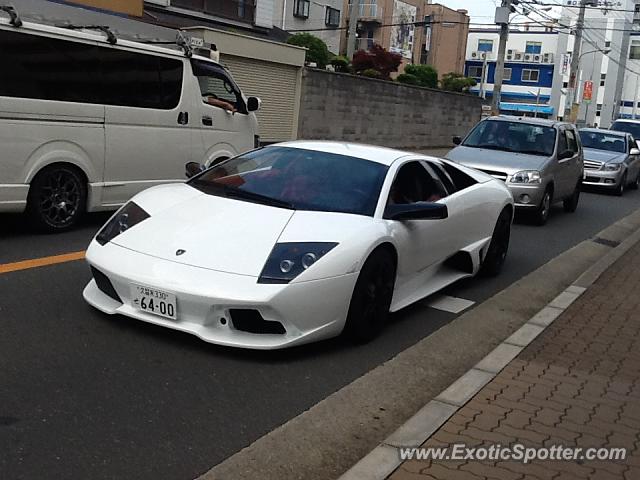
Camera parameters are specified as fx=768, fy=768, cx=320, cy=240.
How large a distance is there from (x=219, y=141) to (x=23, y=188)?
2.91 meters

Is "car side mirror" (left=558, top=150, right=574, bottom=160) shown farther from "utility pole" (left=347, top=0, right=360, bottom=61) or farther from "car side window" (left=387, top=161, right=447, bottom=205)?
"utility pole" (left=347, top=0, right=360, bottom=61)

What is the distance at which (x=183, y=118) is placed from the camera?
356 inches

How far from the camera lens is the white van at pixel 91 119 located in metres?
7.27

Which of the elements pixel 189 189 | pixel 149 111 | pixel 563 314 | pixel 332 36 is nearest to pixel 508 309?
pixel 563 314

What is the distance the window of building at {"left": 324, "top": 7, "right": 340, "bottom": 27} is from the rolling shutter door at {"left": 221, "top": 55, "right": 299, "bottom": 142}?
1121 inches

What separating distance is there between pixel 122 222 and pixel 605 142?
17871 millimetres

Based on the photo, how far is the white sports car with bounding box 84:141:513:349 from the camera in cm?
454

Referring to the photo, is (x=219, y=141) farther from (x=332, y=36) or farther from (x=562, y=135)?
(x=332, y=36)

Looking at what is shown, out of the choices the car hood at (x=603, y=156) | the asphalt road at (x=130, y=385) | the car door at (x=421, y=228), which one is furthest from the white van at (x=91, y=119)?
the car hood at (x=603, y=156)

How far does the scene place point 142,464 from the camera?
10.9 ft

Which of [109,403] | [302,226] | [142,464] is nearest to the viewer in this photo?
[142,464]

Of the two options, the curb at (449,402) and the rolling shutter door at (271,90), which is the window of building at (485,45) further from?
the curb at (449,402)

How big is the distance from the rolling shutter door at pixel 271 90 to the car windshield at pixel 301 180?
1428 cm

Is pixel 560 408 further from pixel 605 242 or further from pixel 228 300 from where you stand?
pixel 605 242
